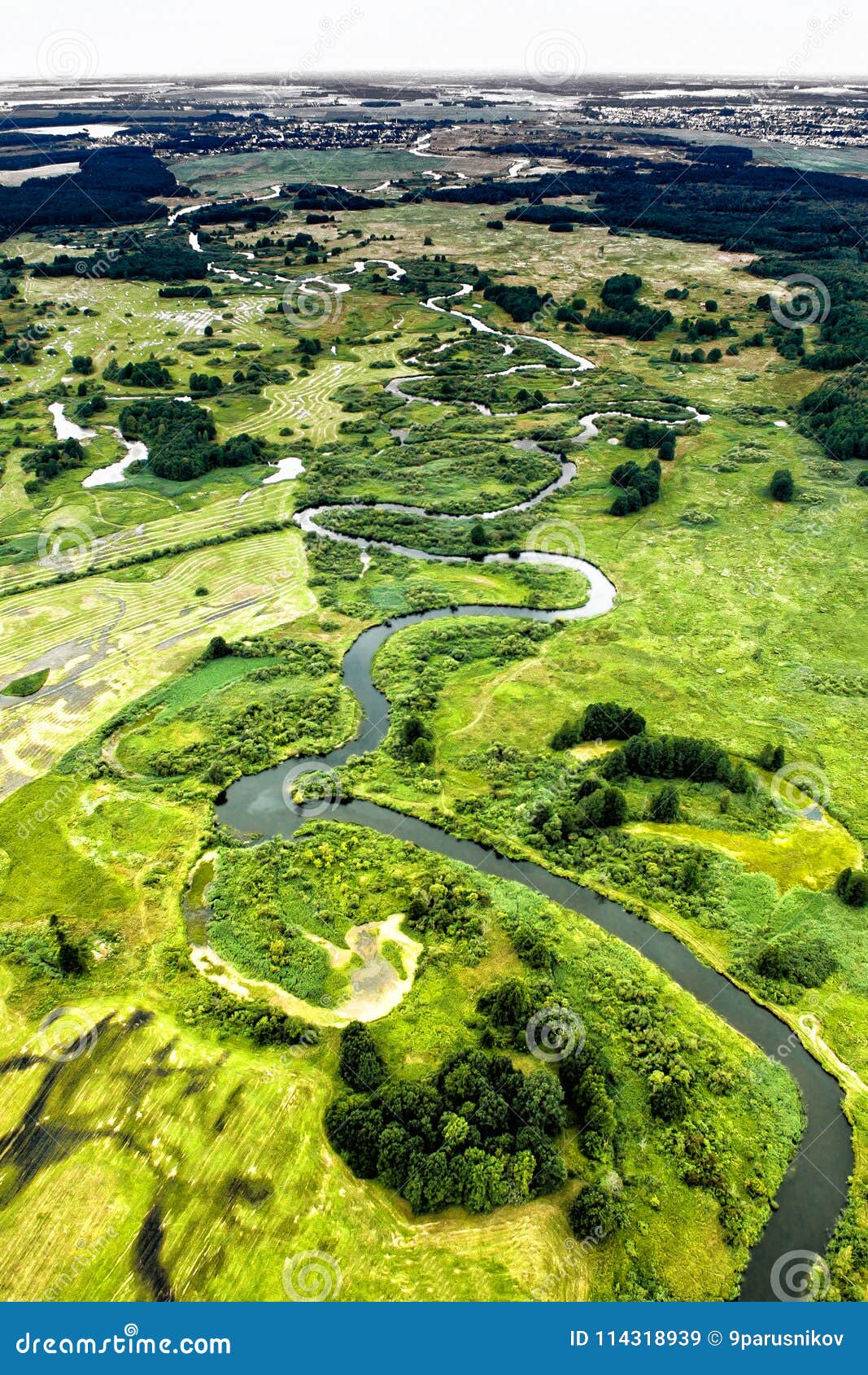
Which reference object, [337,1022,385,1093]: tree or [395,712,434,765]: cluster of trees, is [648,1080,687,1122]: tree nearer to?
[337,1022,385,1093]: tree

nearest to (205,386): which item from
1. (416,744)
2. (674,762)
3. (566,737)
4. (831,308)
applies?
(416,744)

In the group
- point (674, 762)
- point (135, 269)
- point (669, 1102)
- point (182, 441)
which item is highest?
point (135, 269)

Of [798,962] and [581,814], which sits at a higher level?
[581,814]

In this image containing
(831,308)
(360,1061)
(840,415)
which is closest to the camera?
(360,1061)

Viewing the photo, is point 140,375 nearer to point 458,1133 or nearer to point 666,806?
point 666,806

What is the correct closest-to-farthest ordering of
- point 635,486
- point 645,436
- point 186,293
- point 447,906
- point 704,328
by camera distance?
1. point 447,906
2. point 635,486
3. point 645,436
4. point 704,328
5. point 186,293

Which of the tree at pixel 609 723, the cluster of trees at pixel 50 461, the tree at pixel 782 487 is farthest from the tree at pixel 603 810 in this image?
the cluster of trees at pixel 50 461

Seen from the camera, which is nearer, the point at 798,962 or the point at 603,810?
the point at 798,962

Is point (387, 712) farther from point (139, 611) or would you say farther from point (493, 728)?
point (139, 611)
